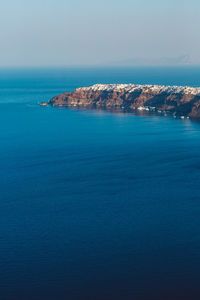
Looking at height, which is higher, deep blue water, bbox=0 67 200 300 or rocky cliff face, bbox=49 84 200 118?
rocky cliff face, bbox=49 84 200 118

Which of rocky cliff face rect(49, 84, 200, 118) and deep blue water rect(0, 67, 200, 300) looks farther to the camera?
rocky cliff face rect(49, 84, 200, 118)

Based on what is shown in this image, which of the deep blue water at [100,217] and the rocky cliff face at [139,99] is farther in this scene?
the rocky cliff face at [139,99]

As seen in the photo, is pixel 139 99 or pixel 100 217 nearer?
pixel 100 217

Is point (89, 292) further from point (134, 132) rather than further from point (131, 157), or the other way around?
point (134, 132)

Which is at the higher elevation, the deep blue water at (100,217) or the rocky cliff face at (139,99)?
the rocky cliff face at (139,99)

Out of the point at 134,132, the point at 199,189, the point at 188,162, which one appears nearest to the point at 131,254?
the point at 199,189
